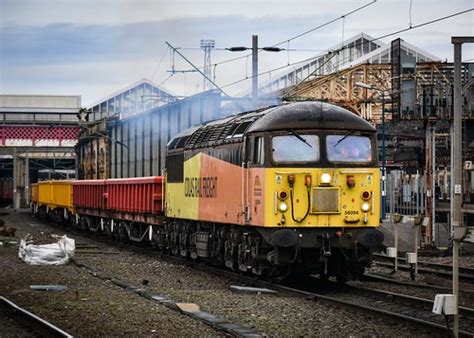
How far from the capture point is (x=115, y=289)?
2020 centimetres

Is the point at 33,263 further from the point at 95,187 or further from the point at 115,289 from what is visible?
the point at 95,187

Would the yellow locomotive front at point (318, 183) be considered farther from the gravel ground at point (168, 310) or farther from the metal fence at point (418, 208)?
the metal fence at point (418, 208)

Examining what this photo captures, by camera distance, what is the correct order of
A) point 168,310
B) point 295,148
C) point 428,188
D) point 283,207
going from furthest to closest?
1. point 428,188
2. point 295,148
3. point 283,207
4. point 168,310

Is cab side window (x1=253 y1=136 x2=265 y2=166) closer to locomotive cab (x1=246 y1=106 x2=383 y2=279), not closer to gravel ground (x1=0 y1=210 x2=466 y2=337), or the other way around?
locomotive cab (x1=246 y1=106 x2=383 y2=279)

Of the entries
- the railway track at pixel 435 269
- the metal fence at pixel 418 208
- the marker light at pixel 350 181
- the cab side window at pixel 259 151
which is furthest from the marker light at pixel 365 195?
the metal fence at pixel 418 208

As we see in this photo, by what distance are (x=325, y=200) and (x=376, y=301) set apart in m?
2.30

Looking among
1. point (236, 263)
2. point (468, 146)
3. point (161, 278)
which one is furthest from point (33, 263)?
point (468, 146)

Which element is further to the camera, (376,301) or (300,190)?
(300,190)

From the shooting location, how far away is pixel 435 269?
26.8 metres

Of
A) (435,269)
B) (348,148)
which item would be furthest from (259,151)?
(435,269)

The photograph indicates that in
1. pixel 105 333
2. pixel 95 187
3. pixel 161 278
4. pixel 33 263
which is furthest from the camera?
pixel 95 187

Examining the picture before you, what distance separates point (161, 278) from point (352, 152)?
20.1 feet

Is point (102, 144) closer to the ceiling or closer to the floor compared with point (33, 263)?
closer to the ceiling

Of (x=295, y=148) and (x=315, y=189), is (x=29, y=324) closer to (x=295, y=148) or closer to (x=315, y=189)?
(x=315, y=189)
